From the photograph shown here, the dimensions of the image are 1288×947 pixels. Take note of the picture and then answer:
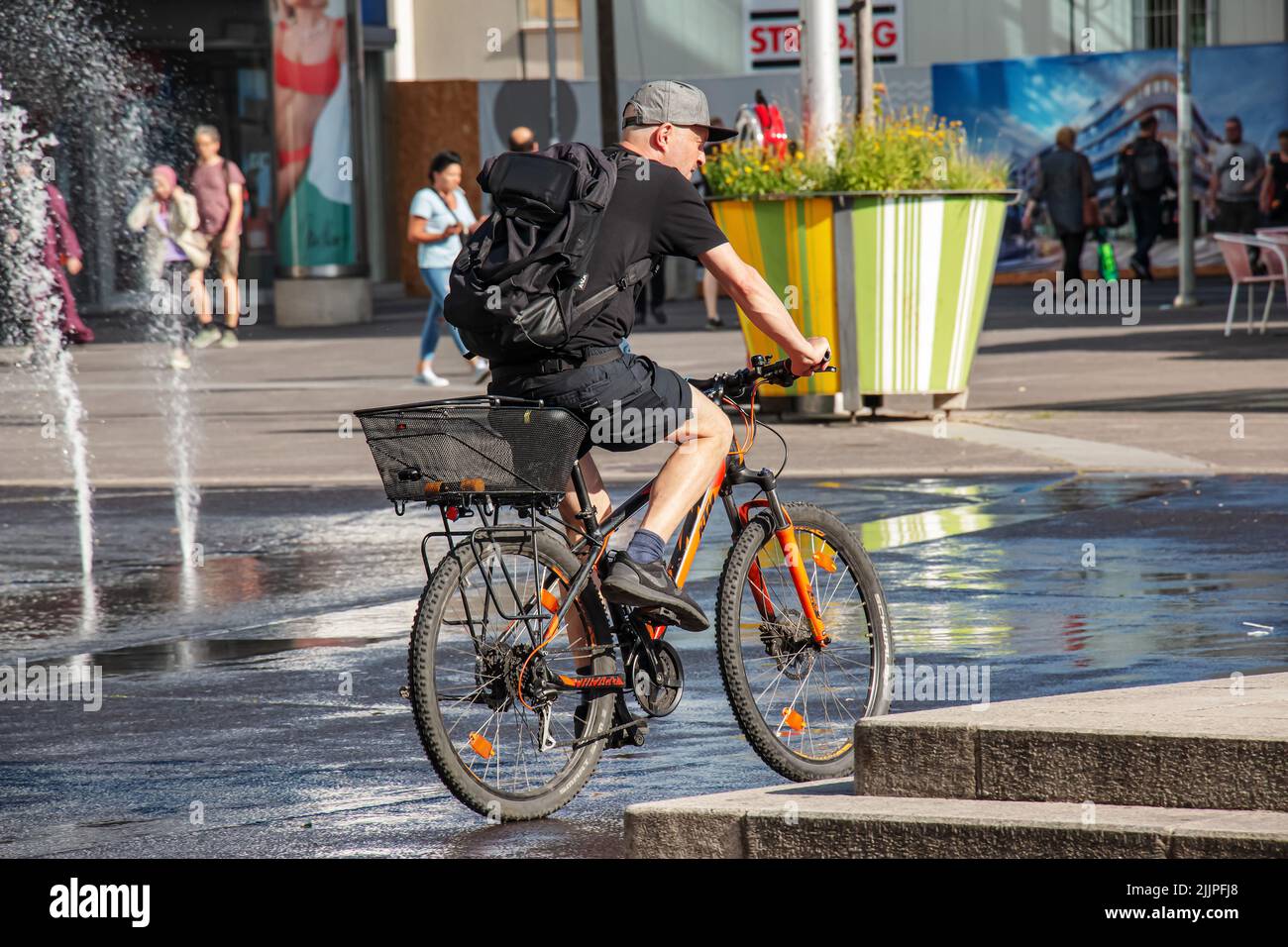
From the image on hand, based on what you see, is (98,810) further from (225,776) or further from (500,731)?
(500,731)

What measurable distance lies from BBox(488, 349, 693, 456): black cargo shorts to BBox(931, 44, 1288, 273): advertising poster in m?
27.1

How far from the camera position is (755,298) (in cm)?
578

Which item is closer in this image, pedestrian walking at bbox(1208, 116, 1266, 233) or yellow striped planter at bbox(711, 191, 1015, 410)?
yellow striped planter at bbox(711, 191, 1015, 410)

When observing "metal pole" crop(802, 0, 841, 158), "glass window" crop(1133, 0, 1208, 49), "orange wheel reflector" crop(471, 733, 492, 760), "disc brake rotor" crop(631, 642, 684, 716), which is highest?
"glass window" crop(1133, 0, 1208, 49)

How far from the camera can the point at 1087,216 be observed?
31422 mm

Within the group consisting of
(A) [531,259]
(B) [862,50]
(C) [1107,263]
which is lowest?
(C) [1107,263]

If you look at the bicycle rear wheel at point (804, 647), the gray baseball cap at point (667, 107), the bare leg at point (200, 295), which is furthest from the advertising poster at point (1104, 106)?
the gray baseball cap at point (667, 107)

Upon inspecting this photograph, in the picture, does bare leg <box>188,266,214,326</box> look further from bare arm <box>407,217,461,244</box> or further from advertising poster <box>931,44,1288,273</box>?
advertising poster <box>931,44,1288,273</box>

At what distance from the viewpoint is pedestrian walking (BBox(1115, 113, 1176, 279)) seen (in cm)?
3109

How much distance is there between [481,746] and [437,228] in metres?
12.5

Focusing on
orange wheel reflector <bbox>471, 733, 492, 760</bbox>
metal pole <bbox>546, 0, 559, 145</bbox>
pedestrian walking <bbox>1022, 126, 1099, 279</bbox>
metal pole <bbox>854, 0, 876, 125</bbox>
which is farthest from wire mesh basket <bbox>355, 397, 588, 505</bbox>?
metal pole <bbox>546, 0, 559, 145</bbox>

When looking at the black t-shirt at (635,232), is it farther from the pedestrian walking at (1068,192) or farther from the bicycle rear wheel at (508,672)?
the pedestrian walking at (1068,192)

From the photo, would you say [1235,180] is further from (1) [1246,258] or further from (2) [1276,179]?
(1) [1246,258]

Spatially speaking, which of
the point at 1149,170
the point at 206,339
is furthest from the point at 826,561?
the point at 1149,170
